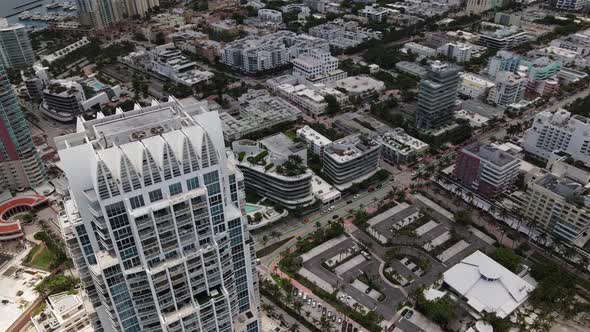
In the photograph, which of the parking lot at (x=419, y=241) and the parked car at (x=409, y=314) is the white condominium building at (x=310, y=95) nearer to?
the parking lot at (x=419, y=241)

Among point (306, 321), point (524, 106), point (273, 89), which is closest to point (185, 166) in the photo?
point (306, 321)

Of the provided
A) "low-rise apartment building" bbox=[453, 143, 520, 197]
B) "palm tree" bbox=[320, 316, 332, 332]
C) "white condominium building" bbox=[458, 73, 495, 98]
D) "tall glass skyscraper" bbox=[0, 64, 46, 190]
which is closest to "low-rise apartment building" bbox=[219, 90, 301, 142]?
"tall glass skyscraper" bbox=[0, 64, 46, 190]

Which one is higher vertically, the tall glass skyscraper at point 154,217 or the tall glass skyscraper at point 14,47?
the tall glass skyscraper at point 154,217

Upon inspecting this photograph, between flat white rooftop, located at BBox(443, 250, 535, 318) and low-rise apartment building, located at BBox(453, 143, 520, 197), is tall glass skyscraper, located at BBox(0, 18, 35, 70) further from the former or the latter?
flat white rooftop, located at BBox(443, 250, 535, 318)

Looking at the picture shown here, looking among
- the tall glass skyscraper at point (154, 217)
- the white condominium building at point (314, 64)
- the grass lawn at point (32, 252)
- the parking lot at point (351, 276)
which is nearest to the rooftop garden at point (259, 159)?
the parking lot at point (351, 276)

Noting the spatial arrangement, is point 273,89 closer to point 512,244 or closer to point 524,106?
point 524,106

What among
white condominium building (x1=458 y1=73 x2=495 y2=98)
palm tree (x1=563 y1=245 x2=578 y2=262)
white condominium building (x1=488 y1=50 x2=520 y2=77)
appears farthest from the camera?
white condominium building (x1=488 y1=50 x2=520 y2=77)
